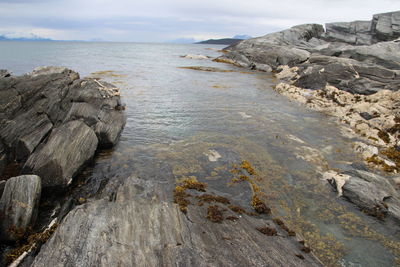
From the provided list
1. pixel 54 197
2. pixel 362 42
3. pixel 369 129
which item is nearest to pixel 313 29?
pixel 362 42

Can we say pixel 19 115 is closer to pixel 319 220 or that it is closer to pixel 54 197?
pixel 54 197

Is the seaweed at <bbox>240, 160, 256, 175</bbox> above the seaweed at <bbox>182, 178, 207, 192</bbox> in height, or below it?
below

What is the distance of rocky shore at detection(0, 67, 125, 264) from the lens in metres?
10.2

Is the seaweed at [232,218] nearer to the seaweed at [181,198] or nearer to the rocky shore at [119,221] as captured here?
the rocky shore at [119,221]

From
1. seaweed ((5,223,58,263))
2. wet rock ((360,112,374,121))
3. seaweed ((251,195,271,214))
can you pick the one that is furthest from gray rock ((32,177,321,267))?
wet rock ((360,112,374,121))

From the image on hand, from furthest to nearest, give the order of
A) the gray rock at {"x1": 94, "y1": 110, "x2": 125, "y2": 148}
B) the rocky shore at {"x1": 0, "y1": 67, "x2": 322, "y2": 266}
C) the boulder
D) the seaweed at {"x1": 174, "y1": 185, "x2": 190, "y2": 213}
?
1. the boulder
2. the gray rock at {"x1": 94, "y1": 110, "x2": 125, "y2": 148}
3. the seaweed at {"x1": 174, "y1": 185, "x2": 190, "y2": 213}
4. the rocky shore at {"x1": 0, "y1": 67, "x2": 322, "y2": 266}

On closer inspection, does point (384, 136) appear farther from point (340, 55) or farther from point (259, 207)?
point (340, 55)

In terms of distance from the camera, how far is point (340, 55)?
50.8m

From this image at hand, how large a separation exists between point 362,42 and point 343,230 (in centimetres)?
8929

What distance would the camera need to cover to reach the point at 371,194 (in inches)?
485

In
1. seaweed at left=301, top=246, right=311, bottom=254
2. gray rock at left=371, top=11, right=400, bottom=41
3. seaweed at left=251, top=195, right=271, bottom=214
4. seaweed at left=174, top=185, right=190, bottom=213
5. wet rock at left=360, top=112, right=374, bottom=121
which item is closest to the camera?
seaweed at left=301, top=246, right=311, bottom=254

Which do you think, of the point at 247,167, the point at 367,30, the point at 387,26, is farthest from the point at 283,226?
the point at 367,30

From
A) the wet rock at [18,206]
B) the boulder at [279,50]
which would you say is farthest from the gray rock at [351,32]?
the wet rock at [18,206]

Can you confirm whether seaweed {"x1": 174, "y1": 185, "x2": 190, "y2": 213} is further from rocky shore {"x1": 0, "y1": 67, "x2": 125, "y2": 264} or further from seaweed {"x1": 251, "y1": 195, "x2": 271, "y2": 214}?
rocky shore {"x1": 0, "y1": 67, "x2": 125, "y2": 264}
